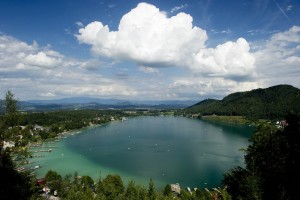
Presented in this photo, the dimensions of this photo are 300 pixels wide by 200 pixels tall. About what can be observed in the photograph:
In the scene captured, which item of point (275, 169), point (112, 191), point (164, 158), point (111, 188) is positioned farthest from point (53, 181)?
point (164, 158)

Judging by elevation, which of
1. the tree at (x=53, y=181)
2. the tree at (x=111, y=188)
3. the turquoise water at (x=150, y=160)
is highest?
the tree at (x=111, y=188)

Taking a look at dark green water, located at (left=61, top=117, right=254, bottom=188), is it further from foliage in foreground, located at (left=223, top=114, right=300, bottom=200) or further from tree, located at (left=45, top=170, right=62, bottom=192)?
foliage in foreground, located at (left=223, top=114, right=300, bottom=200)

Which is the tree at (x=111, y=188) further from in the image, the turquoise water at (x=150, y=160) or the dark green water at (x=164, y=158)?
the dark green water at (x=164, y=158)

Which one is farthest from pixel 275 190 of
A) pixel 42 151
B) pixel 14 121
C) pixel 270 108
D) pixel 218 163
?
pixel 270 108

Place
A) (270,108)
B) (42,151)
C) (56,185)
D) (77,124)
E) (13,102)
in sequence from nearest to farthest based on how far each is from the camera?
(13,102)
(56,185)
(42,151)
(77,124)
(270,108)

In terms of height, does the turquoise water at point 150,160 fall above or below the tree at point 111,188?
below

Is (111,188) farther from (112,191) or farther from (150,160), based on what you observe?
(150,160)

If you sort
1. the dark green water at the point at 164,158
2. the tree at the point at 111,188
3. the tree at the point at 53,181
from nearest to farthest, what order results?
the tree at the point at 111,188, the tree at the point at 53,181, the dark green water at the point at 164,158

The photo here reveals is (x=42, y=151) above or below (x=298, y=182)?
below

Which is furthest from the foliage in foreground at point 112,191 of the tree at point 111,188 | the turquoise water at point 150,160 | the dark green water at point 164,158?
the dark green water at point 164,158

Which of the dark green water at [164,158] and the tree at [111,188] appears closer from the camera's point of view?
the tree at [111,188]

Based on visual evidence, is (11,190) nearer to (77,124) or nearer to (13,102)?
(13,102)
